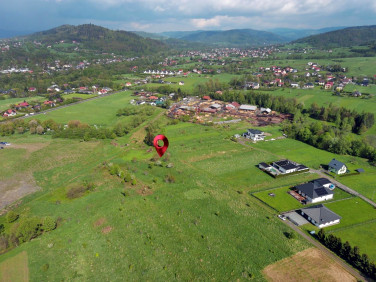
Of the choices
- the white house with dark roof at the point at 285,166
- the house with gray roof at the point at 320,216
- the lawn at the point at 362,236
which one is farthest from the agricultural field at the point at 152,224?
the lawn at the point at 362,236

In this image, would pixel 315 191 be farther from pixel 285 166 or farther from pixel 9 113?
pixel 9 113

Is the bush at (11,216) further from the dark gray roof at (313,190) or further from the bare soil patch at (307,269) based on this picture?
the dark gray roof at (313,190)

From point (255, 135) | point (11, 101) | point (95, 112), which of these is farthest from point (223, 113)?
point (11, 101)

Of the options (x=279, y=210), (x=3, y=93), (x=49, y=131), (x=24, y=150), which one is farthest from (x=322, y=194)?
(x=3, y=93)

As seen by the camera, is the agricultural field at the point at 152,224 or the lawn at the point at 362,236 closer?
the agricultural field at the point at 152,224

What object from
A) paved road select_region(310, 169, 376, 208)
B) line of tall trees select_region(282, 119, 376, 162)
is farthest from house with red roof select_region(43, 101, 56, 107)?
paved road select_region(310, 169, 376, 208)

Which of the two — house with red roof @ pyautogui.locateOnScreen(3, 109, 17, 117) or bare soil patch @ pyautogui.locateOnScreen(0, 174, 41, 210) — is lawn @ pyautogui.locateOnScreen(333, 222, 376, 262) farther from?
house with red roof @ pyautogui.locateOnScreen(3, 109, 17, 117)
